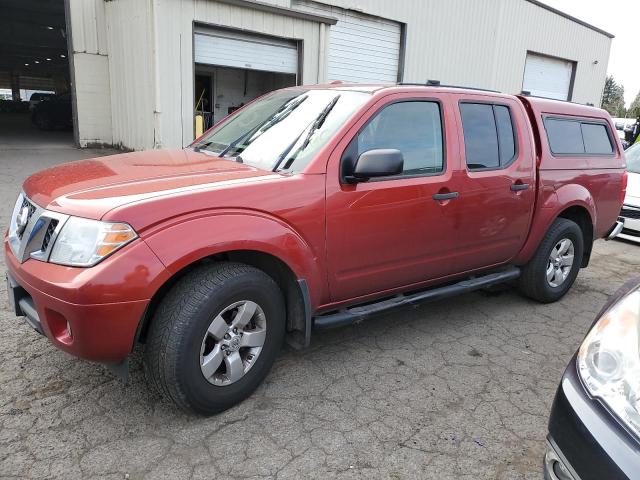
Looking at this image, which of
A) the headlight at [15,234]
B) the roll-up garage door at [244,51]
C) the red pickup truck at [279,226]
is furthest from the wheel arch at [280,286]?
the roll-up garage door at [244,51]

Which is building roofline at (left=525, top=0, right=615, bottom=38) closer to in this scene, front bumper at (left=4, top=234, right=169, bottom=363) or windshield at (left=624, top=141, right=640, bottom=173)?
windshield at (left=624, top=141, right=640, bottom=173)

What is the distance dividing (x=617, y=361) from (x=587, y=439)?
286 millimetres

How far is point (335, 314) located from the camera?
3.32 metres

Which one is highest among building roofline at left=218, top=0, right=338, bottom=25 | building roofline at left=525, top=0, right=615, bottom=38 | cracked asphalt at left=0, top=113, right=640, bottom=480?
building roofline at left=525, top=0, right=615, bottom=38

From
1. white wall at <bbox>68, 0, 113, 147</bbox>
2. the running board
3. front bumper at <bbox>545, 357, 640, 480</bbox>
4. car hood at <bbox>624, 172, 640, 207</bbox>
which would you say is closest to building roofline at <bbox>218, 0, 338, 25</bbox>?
white wall at <bbox>68, 0, 113, 147</bbox>

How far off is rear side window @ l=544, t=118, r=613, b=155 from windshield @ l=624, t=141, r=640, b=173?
158 inches

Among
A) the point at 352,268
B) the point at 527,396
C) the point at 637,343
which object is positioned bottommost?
the point at 527,396

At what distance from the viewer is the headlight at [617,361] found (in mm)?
1616

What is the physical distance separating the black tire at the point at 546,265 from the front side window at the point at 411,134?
162cm

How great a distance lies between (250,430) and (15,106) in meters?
38.5

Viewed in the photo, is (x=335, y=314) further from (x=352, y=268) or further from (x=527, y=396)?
(x=527, y=396)

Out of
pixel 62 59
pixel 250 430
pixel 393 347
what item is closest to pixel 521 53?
pixel 393 347

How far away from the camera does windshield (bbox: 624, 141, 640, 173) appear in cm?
851

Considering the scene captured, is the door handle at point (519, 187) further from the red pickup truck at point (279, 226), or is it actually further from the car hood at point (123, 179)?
the car hood at point (123, 179)
